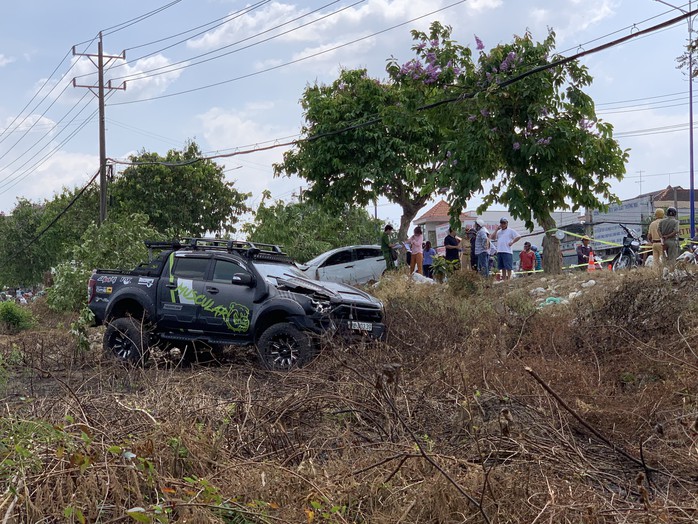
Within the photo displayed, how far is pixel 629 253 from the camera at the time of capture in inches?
692

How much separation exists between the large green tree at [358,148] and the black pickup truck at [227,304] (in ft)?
41.1

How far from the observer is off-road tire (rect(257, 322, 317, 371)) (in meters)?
10.9

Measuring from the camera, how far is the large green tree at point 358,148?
25.2 metres

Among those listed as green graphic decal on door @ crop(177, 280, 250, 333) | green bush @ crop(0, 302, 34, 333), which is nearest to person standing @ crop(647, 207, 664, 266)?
green graphic decal on door @ crop(177, 280, 250, 333)

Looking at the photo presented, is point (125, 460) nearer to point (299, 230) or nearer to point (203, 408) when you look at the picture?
point (203, 408)

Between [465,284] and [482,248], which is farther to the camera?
[482,248]

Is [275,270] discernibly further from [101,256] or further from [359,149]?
[359,149]

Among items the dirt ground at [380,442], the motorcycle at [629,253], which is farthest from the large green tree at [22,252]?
the dirt ground at [380,442]

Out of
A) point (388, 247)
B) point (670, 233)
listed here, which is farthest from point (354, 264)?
point (670, 233)

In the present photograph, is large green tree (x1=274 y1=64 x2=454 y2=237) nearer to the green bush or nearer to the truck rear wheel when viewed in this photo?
the green bush

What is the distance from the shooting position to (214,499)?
4535 millimetres

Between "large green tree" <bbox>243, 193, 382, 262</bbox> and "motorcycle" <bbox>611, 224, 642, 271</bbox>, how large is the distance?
10879 mm

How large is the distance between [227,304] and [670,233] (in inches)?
332

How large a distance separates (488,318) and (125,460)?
8090mm
